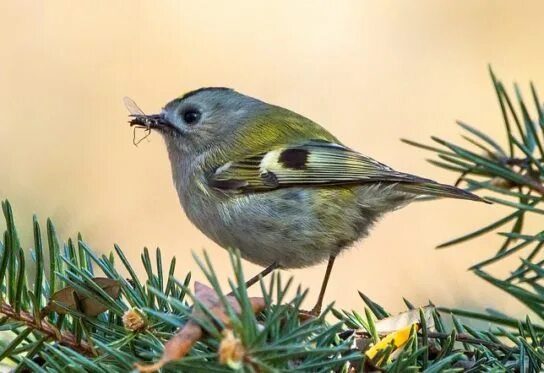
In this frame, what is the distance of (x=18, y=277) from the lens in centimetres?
64

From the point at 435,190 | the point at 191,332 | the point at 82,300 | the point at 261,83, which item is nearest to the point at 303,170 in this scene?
the point at 435,190

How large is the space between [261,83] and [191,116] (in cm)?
94

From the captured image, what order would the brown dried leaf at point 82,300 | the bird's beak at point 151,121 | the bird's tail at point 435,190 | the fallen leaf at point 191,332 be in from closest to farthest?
the fallen leaf at point 191,332 → the brown dried leaf at point 82,300 → the bird's tail at point 435,190 → the bird's beak at point 151,121

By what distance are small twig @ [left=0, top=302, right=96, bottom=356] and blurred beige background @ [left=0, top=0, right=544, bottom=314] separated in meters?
1.24

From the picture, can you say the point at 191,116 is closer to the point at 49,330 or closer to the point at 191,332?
the point at 49,330

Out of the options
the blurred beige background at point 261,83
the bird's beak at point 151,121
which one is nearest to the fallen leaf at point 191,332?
the bird's beak at point 151,121

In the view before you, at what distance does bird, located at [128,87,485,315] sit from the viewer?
1.22 meters

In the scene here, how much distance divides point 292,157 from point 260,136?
4.8 inches

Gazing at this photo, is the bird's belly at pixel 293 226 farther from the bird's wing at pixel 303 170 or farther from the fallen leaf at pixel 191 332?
the fallen leaf at pixel 191 332

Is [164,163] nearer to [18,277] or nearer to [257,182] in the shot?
[257,182]

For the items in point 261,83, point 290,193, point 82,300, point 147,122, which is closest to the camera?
point 82,300

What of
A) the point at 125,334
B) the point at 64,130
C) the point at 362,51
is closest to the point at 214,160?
the point at 125,334

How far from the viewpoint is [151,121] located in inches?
57.7

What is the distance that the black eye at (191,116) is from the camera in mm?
1518
